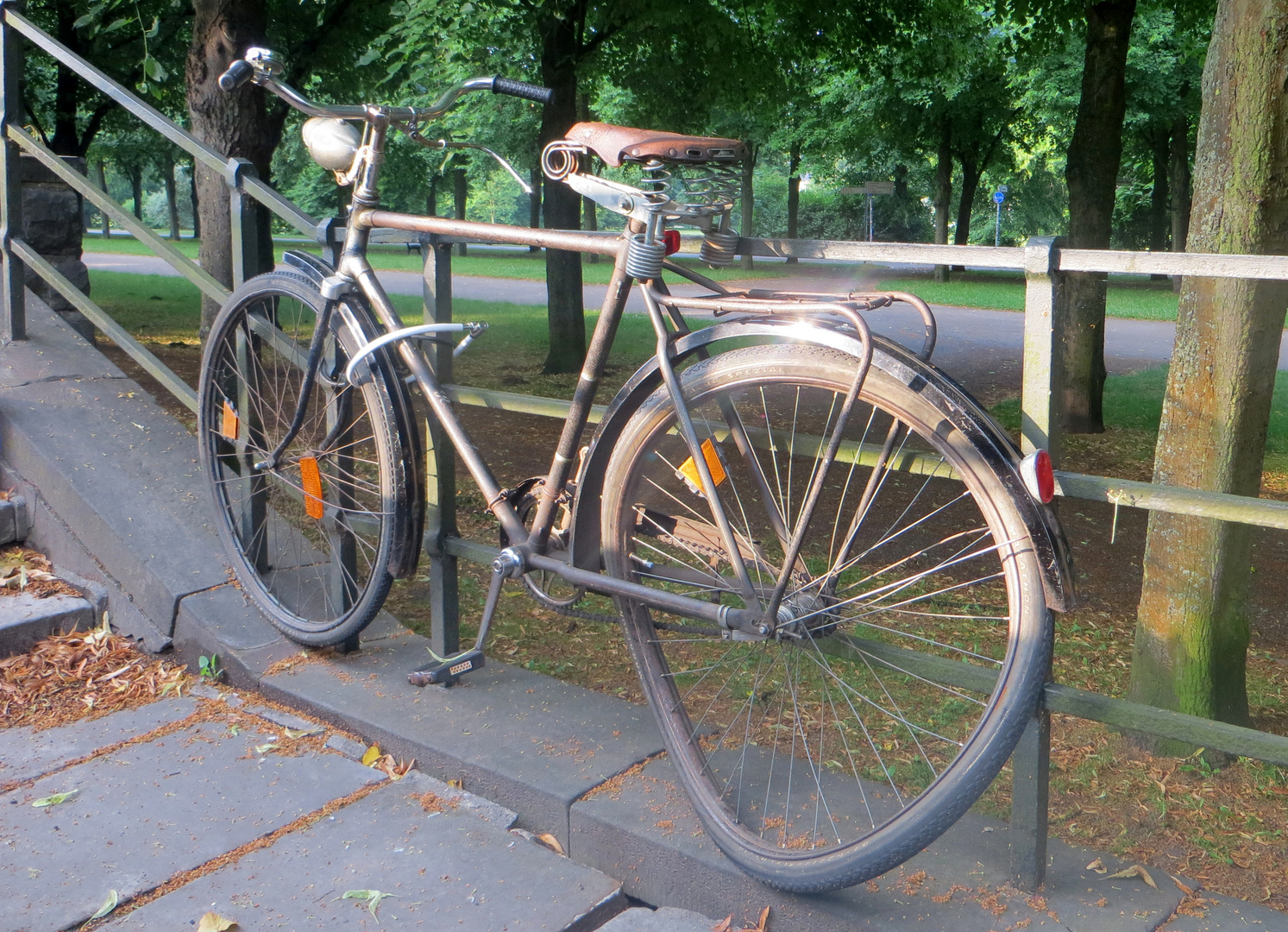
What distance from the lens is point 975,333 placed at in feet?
57.1

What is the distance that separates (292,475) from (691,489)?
1.47 meters

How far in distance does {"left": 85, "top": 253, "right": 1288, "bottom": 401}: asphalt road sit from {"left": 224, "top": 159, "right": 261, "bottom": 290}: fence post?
482cm

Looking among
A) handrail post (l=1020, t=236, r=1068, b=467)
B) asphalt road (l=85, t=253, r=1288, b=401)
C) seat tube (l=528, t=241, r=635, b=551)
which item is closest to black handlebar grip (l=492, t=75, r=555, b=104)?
seat tube (l=528, t=241, r=635, b=551)

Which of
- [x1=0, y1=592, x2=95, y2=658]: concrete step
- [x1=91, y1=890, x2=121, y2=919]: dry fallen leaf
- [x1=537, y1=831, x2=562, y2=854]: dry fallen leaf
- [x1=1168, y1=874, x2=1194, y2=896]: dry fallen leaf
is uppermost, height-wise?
[x1=0, y1=592, x2=95, y2=658]: concrete step

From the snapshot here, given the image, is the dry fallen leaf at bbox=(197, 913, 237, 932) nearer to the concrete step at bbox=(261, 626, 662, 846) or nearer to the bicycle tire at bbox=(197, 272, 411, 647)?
the concrete step at bbox=(261, 626, 662, 846)

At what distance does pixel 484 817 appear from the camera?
2631 mm

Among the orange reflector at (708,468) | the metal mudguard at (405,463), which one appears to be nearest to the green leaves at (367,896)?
the metal mudguard at (405,463)

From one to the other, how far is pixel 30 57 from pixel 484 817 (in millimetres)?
16276

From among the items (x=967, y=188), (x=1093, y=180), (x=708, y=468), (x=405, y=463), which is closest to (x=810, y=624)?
(x=708, y=468)

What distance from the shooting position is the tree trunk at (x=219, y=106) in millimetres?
7824

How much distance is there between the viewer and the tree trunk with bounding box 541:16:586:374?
10195mm

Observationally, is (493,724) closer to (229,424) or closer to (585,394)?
(585,394)

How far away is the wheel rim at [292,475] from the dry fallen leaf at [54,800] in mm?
760

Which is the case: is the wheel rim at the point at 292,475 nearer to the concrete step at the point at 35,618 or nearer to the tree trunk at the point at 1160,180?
the concrete step at the point at 35,618
